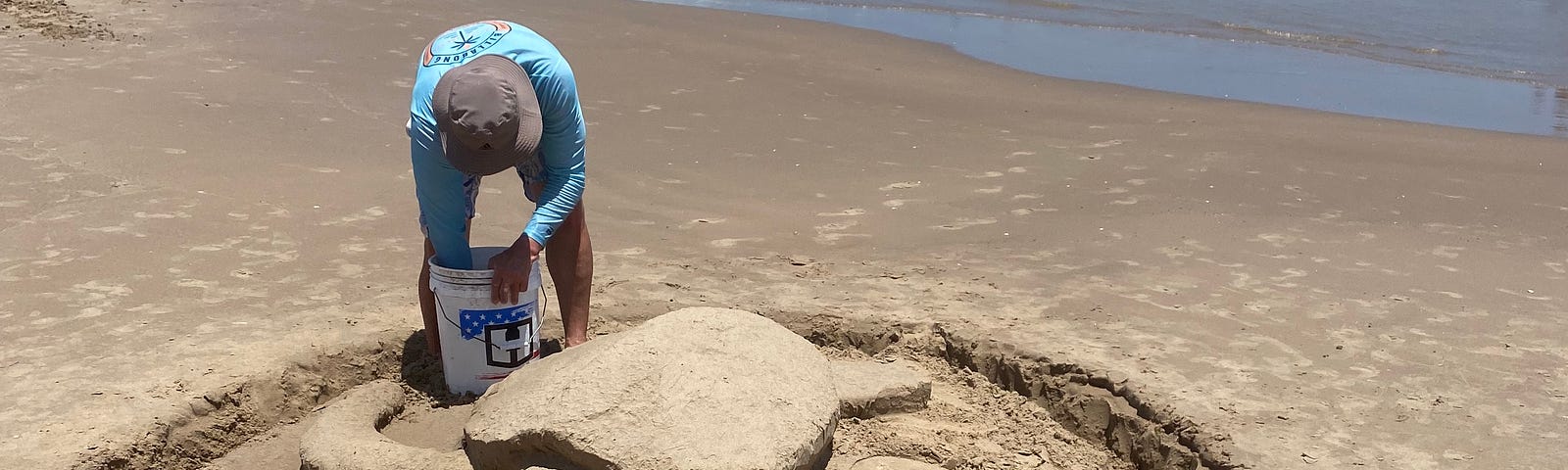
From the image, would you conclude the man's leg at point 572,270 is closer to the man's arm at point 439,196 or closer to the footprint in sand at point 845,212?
the man's arm at point 439,196

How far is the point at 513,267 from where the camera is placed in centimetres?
349

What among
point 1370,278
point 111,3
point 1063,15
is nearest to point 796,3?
point 1063,15

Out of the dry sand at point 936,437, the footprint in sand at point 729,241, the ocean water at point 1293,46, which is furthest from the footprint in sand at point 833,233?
the ocean water at point 1293,46

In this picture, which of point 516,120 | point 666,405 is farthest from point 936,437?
point 516,120

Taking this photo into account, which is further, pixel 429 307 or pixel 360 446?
pixel 429 307

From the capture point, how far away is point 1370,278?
191 inches

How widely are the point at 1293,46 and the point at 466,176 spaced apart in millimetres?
9460

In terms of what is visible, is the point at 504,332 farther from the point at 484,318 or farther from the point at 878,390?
the point at 878,390

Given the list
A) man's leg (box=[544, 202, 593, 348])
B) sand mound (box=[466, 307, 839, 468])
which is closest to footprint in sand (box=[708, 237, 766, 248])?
man's leg (box=[544, 202, 593, 348])

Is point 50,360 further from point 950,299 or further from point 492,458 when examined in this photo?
point 950,299

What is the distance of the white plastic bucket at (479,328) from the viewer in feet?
11.8

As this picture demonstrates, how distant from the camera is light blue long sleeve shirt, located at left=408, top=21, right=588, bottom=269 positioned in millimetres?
3398

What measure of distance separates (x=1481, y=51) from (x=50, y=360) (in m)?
11.0

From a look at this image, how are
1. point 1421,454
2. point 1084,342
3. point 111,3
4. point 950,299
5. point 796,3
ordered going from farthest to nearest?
1. point 796,3
2. point 111,3
3. point 950,299
4. point 1084,342
5. point 1421,454
